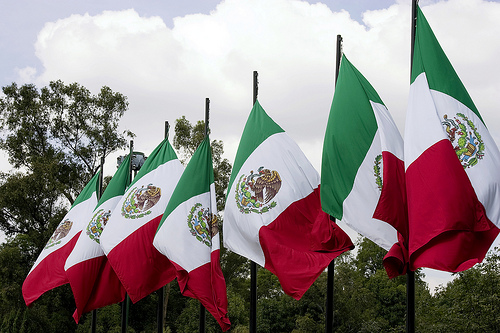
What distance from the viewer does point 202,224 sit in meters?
10.3

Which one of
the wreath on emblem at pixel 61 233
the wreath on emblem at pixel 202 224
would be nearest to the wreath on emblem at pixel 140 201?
the wreath on emblem at pixel 202 224

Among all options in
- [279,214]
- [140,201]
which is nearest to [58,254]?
[140,201]

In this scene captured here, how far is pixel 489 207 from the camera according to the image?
22.5 ft

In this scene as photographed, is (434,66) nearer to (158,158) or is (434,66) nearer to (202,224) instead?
(202,224)

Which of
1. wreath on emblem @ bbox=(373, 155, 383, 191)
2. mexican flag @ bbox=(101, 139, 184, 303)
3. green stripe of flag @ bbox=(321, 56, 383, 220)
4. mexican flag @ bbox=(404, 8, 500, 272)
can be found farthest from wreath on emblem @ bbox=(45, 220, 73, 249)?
mexican flag @ bbox=(404, 8, 500, 272)

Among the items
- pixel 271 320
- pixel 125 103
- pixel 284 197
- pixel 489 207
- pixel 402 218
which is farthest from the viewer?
pixel 125 103

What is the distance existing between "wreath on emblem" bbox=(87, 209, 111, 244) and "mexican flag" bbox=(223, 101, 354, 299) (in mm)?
3955

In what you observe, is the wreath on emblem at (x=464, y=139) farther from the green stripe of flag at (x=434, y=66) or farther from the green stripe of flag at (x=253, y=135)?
the green stripe of flag at (x=253, y=135)

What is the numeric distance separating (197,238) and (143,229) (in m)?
1.45

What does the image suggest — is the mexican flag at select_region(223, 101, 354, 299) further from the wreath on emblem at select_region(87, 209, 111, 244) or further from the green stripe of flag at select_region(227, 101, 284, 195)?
the wreath on emblem at select_region(87, 209, 111, 244)

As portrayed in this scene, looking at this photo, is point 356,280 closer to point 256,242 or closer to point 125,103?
point 125,103

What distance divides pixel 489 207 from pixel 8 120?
23.8 m

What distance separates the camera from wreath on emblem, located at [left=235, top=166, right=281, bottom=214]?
9.09 meters

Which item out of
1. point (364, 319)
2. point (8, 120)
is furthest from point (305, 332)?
point (8, 120)
